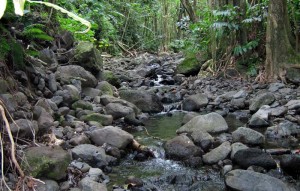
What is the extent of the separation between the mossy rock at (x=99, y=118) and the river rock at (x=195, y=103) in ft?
8.14

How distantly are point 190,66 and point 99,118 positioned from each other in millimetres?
6612

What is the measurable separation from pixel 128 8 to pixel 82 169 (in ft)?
60.6

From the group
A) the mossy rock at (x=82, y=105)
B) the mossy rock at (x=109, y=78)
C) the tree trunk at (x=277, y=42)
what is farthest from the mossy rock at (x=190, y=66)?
the mossy rock at (x=82, y=105)

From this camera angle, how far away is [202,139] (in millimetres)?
5527

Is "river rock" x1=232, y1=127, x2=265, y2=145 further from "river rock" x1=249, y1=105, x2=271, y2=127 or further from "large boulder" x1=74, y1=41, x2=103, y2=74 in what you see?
"large boulder" x1=74, y1=41, x2=103, y2=74

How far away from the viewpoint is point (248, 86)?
A: 30.2ft

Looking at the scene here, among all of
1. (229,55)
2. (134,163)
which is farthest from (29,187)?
(229,55)

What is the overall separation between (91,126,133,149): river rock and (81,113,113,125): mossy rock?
0.89 metres

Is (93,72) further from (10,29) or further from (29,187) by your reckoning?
(29,187)

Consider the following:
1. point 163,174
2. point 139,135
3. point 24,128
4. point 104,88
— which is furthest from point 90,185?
point 104,88

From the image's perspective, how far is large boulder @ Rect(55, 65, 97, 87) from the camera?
7.10 m

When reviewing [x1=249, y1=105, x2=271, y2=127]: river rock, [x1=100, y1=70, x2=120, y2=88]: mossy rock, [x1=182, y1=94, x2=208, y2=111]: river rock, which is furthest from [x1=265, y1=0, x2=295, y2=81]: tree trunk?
[x1=100, y1=70, x2=120, y2=88]: mossy rock

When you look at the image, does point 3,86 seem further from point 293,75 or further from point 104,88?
point 293,75

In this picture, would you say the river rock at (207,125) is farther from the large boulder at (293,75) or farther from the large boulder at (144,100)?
the large boulder at (293,75)
